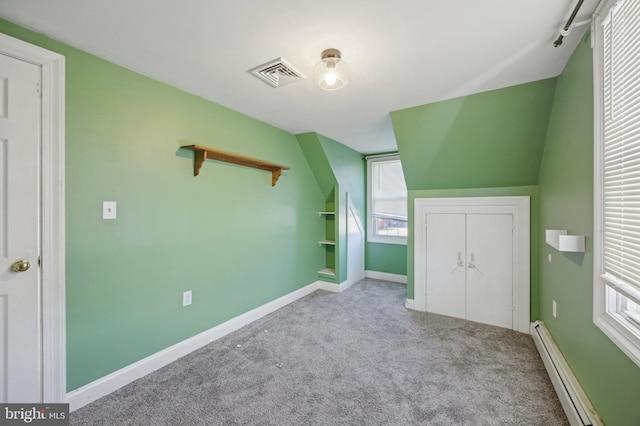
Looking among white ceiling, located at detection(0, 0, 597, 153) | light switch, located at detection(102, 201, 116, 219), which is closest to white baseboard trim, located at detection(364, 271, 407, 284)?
white ceiling, located at detection(0, 0, 597, 153)

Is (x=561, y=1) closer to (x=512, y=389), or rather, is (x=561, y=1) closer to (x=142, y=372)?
(x=512, y=389)

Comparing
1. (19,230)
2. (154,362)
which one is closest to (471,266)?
(154,362)

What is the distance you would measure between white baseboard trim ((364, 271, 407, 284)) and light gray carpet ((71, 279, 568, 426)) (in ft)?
4.86

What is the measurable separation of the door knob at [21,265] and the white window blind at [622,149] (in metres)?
2.92

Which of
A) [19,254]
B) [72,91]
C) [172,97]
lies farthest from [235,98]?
[19,254]

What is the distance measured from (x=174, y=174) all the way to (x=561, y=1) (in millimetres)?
2663

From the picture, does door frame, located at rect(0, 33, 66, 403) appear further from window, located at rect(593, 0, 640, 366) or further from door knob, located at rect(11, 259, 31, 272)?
window, located at rect(593, 0, 640, 366)

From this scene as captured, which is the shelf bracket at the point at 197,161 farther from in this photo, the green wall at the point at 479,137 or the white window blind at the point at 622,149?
the white window blind at the point at 622,149

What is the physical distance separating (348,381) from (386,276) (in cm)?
274

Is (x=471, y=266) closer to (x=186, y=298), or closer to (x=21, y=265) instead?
(x=186, y=298)

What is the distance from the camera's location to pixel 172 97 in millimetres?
2158

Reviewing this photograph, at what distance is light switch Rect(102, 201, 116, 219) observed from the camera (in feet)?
5.86

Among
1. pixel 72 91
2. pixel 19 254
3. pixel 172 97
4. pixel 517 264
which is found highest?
pixel 172 97

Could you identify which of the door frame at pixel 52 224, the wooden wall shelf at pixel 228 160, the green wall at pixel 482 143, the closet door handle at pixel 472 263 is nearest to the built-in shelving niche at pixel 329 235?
the wooden wall shelf at pixel 228 160
